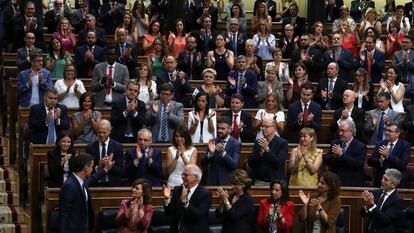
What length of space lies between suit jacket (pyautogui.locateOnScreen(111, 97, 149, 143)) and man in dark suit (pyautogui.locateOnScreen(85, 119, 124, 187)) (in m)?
0.97

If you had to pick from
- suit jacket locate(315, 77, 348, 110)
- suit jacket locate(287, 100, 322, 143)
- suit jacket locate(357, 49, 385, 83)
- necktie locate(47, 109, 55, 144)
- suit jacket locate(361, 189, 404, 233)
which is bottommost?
suit jacket locate(361, 189, 404, 233)

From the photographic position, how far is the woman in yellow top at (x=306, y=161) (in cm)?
1158

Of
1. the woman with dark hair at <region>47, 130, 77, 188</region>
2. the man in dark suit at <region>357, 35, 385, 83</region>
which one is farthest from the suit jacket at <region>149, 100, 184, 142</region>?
the man in dark suit at <region>357, 35, 385, 83</region>

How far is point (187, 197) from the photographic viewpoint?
10383 millimetres

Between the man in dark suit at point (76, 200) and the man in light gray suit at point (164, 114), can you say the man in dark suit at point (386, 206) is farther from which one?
the man in light gray suit at point (164, 114)

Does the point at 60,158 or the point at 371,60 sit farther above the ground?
the point at 371,60

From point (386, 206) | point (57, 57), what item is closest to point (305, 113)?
point (386, 206)

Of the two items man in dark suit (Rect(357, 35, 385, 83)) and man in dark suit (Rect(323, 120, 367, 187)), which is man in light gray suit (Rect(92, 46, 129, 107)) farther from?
man in dark suit (Rect(357, 35, 385, 83))

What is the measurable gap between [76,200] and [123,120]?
97.2 inches

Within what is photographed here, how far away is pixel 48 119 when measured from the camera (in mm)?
12453

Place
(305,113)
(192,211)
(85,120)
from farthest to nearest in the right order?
(305,113)
(85,120)
(192,211)

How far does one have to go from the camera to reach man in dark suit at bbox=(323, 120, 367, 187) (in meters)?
11.8

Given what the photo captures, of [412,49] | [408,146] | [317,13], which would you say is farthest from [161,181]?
[317,13]

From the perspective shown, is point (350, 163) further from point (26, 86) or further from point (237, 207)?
point (26, 86)
